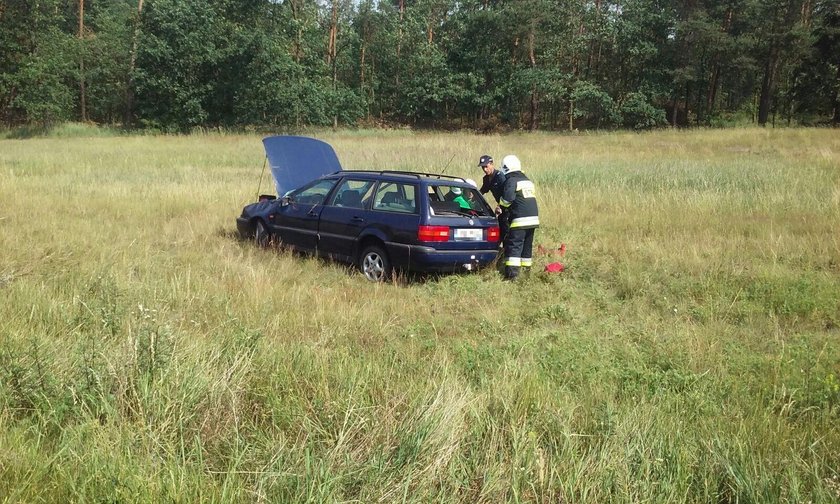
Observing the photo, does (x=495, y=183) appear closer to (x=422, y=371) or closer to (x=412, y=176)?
(x=412, y=176)

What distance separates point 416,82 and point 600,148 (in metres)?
30.6

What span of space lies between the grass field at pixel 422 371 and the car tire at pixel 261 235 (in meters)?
0.32

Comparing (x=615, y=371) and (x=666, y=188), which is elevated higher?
(x=666, y=188)

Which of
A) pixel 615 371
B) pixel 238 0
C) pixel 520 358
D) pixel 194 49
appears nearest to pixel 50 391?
pixel 520 358

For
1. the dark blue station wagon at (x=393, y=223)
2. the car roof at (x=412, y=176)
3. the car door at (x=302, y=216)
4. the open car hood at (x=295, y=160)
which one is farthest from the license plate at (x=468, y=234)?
the open car hood at (x=295, y=160)

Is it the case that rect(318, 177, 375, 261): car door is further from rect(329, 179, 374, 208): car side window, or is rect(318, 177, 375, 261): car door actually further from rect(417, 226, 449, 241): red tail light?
rect(417, 226, 449, 241): red tail light

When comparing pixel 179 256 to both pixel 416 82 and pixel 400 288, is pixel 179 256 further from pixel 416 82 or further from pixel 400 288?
pixel 416 82

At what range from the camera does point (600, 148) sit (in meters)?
28.4

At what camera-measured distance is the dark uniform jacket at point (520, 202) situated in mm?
8531

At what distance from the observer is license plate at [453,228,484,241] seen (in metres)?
8.05

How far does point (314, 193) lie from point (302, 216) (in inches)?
16.3

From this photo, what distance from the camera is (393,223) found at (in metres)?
8.08

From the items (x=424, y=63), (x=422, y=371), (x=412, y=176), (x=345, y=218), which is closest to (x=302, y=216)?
(x=345, y=218)

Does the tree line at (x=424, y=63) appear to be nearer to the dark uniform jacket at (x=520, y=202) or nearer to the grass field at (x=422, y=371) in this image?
the grass field at (x=422, y=371)
